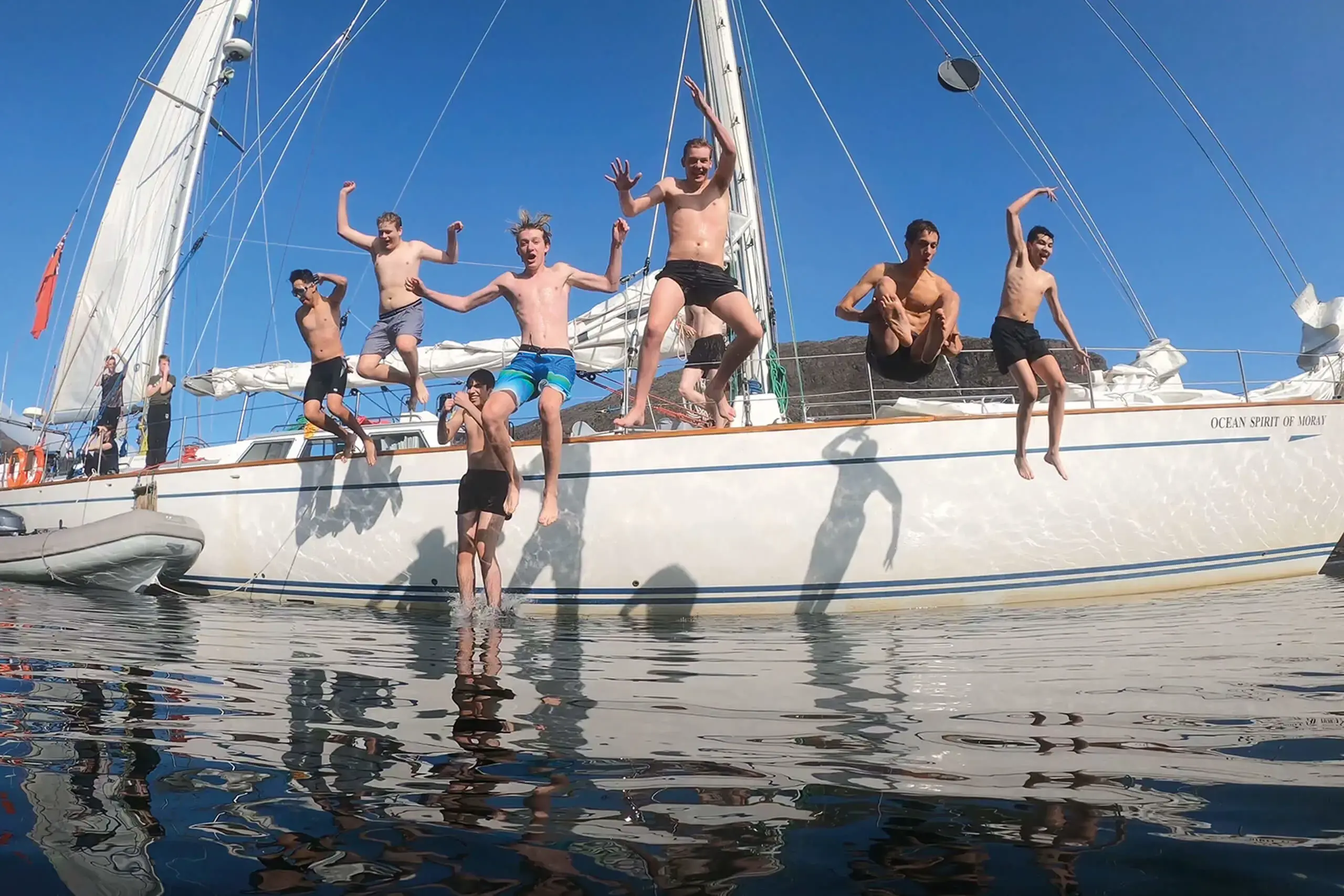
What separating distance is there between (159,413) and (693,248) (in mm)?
8102

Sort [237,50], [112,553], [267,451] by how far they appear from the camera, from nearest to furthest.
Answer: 1. [112,553]
2. [267,451]
3. [237,50]

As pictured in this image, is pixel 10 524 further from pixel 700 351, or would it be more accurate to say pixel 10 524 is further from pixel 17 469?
pixel 700 351

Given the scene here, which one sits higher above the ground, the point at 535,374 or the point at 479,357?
the point at 479,357

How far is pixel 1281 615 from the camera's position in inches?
174

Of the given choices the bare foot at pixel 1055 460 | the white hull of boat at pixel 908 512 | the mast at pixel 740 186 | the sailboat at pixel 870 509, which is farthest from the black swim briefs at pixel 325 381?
the bare foot at pixel 1055 460

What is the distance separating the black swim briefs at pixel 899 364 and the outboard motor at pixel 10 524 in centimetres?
962

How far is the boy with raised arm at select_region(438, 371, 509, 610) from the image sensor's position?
628cm

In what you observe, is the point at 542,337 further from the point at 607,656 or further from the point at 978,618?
the point at 978,618

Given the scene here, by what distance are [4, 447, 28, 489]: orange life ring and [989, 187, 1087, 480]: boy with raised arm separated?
12.6 meters

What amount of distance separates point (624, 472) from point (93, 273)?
13.2m

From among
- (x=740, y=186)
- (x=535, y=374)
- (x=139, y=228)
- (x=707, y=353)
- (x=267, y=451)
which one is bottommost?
(x=267, y=451)

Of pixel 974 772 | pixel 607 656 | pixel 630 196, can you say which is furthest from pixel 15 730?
pixel 630 196

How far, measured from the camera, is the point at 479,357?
11.1 meters

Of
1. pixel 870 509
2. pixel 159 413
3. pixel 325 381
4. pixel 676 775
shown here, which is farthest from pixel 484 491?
pixel 159 413
